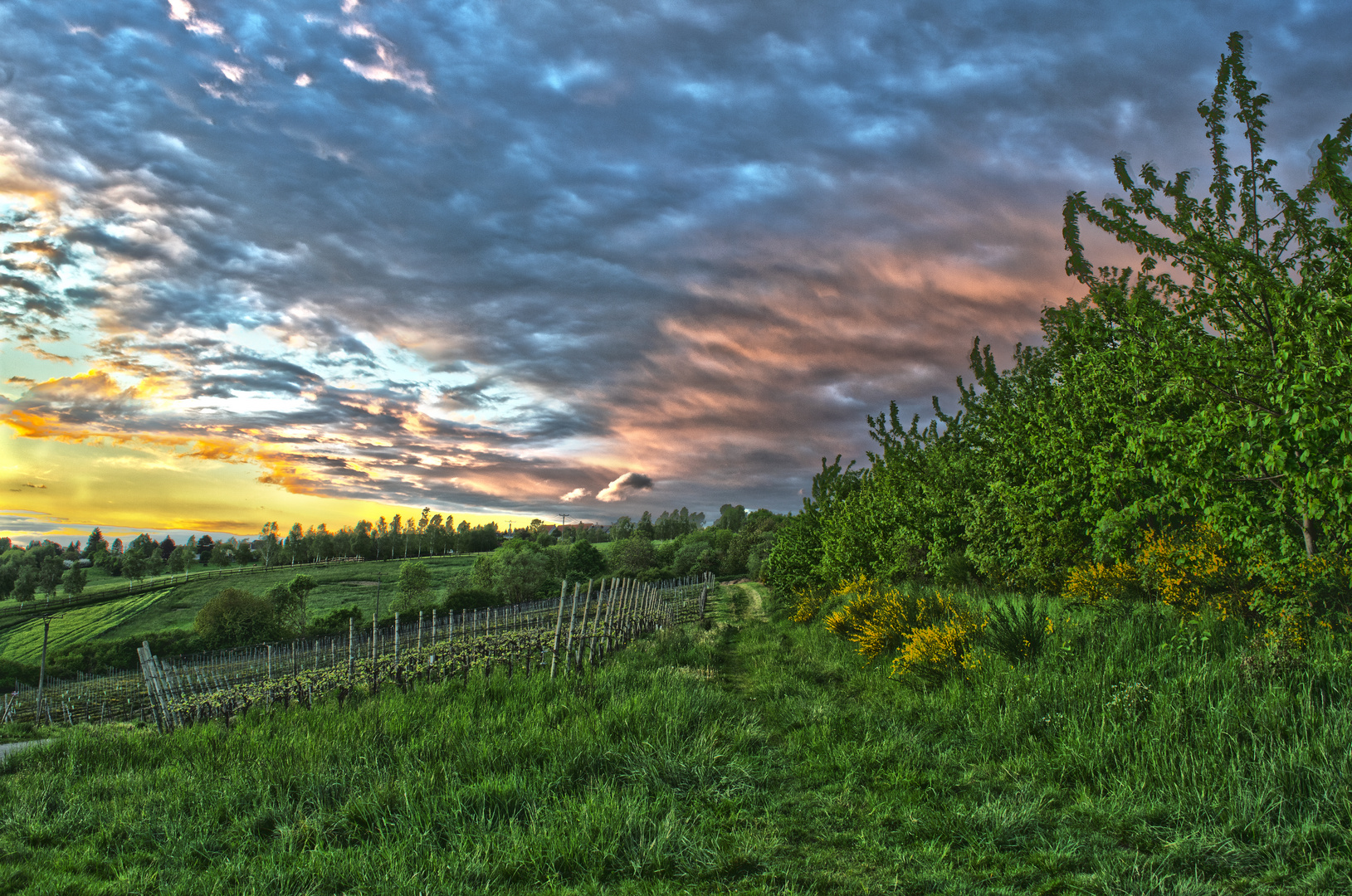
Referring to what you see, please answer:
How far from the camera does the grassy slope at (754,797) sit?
13.3 ft

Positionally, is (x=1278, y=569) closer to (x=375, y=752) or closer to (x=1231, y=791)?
(x=1231, y=791)

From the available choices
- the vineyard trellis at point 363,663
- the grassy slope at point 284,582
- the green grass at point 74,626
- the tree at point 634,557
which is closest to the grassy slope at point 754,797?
the vineyard trellis at point 363,663


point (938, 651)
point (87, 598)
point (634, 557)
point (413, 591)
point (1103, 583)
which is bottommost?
point (87, 598)

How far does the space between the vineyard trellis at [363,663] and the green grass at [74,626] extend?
50.0 ft

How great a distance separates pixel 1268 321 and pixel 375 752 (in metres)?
10.8

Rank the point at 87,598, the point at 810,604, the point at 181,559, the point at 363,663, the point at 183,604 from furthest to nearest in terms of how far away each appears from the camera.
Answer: the point at 181,559 < the point at 87,598 < the point at 183,604 < the point at 810,604 < the point at 363,663

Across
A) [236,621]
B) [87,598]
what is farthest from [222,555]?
[236,621]

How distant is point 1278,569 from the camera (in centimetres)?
620

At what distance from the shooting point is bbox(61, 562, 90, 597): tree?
308ft

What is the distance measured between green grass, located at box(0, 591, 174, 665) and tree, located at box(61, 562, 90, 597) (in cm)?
1389

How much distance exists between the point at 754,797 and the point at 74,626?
102093mm

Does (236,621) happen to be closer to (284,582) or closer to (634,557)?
(284,582)

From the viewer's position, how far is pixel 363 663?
20109mm

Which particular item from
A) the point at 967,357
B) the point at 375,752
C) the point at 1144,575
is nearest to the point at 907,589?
the point at 967,357
